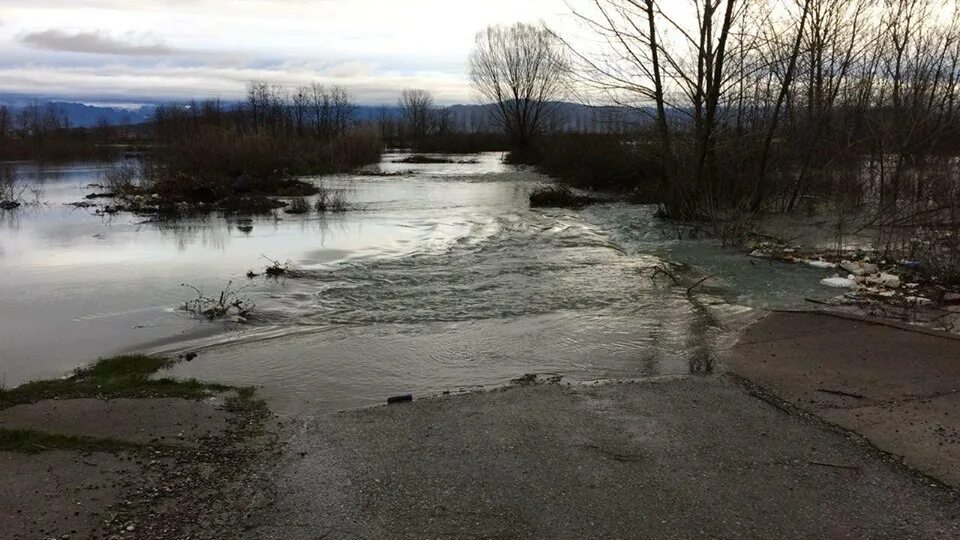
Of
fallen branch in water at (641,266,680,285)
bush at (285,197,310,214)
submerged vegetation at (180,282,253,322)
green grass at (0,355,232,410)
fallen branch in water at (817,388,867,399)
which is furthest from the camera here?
bush at (285,197,310,214)

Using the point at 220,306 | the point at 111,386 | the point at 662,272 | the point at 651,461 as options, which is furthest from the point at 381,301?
the point at 651,461

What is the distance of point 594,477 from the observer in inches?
164

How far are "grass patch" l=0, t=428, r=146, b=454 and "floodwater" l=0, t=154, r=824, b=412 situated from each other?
1.47 meters

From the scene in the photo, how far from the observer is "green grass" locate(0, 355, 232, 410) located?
5.54 metres

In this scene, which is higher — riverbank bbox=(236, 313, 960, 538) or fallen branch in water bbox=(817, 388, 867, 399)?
fallen branch in water bbox=(817, 388, 867, 399)

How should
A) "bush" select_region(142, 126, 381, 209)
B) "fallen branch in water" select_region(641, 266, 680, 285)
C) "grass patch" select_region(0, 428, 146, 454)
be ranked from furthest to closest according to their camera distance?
"bush" select_region(142, 126, 381, 209) < "fallen branch in water" select_region(641, 266, 680, 285) < "grass patch" select_region(0, 428, 146, 454)

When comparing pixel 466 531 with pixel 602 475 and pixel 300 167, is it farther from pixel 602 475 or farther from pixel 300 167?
pixel 300 167

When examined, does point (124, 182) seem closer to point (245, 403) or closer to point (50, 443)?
point (245, 403)

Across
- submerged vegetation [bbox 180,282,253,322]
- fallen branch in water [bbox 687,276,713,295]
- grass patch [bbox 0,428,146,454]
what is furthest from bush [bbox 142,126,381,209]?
grass patch [bbox 0,428,146,454]

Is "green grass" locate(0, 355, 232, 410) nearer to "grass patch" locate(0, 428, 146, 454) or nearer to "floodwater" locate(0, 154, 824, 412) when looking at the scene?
"floodwater" locate(0, 154, 824, 412)

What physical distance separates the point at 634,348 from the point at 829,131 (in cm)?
1325

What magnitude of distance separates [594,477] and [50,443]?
3729 millimetres

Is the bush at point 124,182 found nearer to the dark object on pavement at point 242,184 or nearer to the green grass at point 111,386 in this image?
the dark object on pavement at point 242,184

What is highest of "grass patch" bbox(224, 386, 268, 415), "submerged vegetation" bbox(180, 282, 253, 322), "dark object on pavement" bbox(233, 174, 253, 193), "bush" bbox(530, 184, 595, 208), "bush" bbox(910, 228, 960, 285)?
"dark object on pavement" bbox(233, 174, 253, 193)
